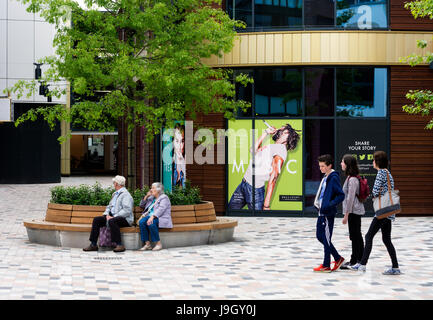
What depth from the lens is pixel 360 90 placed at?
19.4 meters

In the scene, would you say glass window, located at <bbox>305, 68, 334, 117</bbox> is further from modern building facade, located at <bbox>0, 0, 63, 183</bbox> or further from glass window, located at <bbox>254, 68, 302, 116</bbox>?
modern building facade, located at <bbox>0, 0, 63, 183</bbox>

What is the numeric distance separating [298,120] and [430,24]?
427cm

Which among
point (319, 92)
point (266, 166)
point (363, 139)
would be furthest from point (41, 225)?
point (363, 139)

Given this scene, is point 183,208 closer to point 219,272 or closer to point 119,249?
point 119,249

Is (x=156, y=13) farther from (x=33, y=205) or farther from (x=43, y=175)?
(x=43, y=175)

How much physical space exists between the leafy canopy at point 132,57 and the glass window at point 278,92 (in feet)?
12.8

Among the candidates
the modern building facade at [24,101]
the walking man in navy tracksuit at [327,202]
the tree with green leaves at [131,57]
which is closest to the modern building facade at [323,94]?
the tree with green leaves at [131,57]

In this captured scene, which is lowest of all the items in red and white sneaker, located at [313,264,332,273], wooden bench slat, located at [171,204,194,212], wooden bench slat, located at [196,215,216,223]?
red and white sneaker, located at [313,264,332,273]

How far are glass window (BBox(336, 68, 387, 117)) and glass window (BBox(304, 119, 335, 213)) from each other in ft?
1.77

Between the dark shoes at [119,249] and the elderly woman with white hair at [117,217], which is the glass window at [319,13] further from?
the dark shoes at [119,249]

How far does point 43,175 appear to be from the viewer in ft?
128

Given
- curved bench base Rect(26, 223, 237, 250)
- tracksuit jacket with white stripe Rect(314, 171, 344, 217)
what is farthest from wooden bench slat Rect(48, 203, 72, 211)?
tracksuit jacket with white stripe Rect(314, 171, 344, 217)

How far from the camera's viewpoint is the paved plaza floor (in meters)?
8.69
